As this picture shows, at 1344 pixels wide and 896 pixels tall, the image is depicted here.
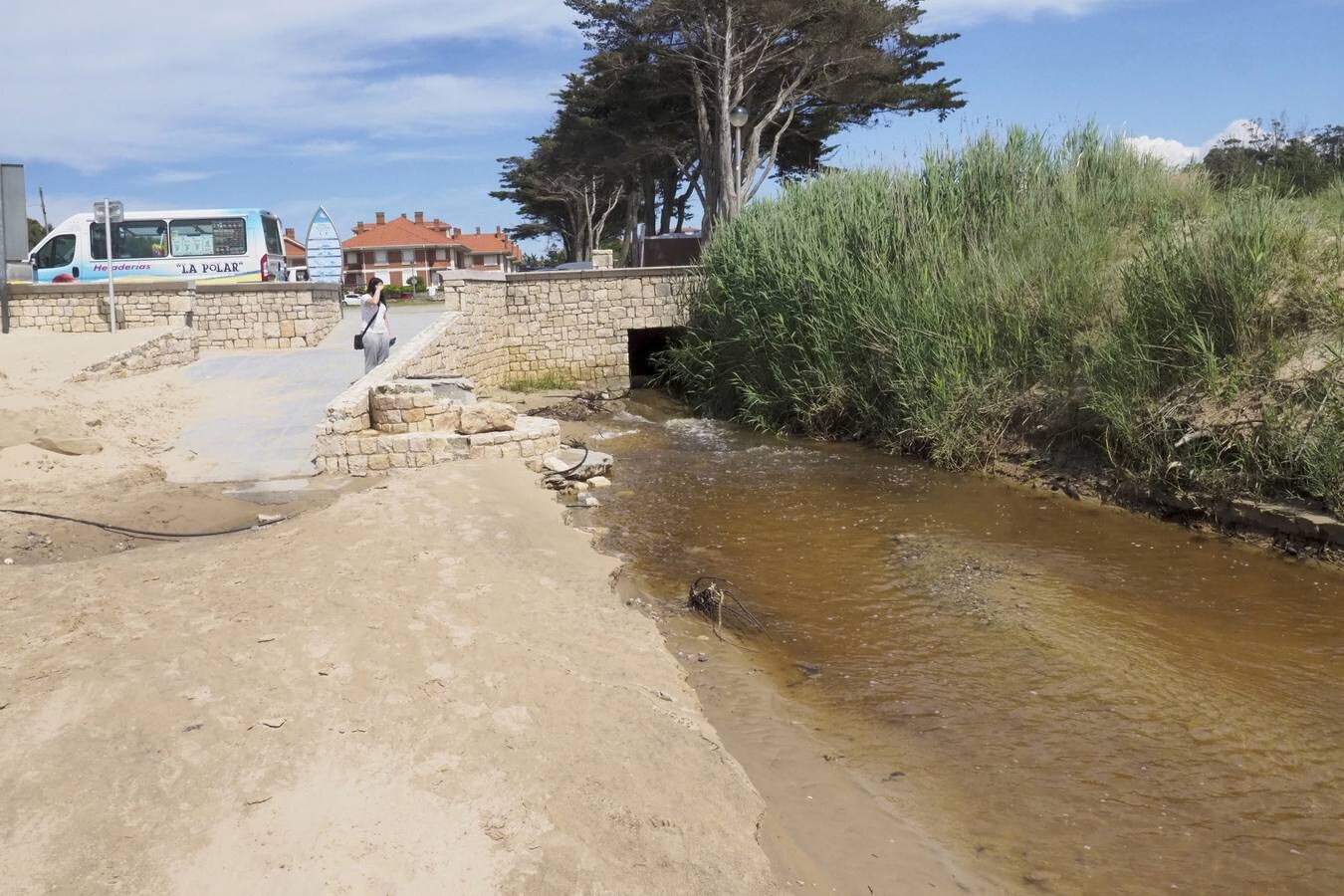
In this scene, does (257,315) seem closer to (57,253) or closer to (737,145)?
(57,253)

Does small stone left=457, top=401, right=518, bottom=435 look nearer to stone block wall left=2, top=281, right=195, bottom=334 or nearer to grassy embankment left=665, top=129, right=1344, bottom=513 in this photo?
grassy embankment left=665, top=129, right=1344, bottom=513

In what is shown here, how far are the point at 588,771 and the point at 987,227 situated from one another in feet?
36.8

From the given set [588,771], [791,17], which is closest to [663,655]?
[588,771]

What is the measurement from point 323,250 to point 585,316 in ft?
19.4

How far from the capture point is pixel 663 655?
5730 mm

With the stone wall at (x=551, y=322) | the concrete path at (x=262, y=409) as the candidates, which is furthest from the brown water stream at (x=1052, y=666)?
the stone wall at (x=551, y=322)

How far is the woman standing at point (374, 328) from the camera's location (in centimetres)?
1159

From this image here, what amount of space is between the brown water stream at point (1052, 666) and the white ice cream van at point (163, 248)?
12914 mm

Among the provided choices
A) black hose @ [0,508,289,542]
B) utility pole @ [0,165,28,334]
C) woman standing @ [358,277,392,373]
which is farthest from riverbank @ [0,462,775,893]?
utility pole @ [0,165,28,334]

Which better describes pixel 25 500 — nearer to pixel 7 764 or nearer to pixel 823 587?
pixel 7 764

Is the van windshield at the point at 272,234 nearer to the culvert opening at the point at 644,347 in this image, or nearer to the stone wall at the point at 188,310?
the stone wall at the point at 188,310

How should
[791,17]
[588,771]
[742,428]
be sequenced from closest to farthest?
1. [588,771]
2. [742,428]
3. [791,17]

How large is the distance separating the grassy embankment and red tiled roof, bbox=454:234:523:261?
63903mm

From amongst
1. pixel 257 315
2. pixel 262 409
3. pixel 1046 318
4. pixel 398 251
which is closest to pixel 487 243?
pixel 398 251
